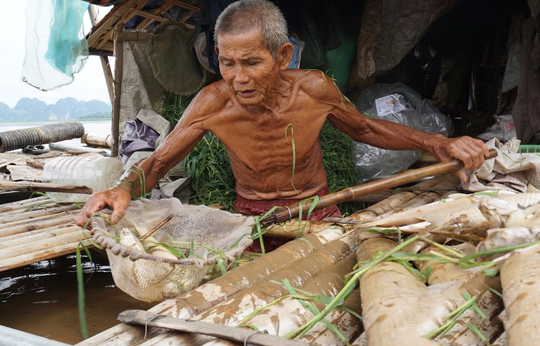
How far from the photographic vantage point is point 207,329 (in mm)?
1324

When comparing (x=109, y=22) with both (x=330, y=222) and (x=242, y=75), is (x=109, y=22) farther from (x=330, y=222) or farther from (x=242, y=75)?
(x=330, y=222)

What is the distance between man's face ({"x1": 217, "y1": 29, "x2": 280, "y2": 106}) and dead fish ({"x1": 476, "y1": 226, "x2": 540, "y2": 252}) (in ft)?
5.53

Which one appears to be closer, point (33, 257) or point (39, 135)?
point (33, 257)

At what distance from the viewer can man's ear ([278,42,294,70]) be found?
112 inches

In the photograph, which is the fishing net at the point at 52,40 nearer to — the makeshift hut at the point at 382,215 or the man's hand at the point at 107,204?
the makeshift hut at the point at 382,215

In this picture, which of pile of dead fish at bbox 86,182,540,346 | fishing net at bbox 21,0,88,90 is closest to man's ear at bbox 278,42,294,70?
pile of dead fish at bbox 86,182,540,346

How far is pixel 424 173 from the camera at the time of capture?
2.78m

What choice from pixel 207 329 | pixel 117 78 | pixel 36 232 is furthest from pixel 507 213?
pixel 117 78

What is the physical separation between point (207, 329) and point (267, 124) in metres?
1.90

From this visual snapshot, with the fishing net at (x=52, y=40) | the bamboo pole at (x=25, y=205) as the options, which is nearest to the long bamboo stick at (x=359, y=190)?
→ the bamboo pole at (x=25, y=205)

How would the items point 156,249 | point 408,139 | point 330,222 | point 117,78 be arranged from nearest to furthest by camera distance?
point 156,249 → point 330,222 → point 408,139 → point 117,78

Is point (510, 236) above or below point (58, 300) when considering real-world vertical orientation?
above

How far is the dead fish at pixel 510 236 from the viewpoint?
4.45ft

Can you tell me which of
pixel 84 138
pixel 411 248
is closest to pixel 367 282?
pixel 411 248
